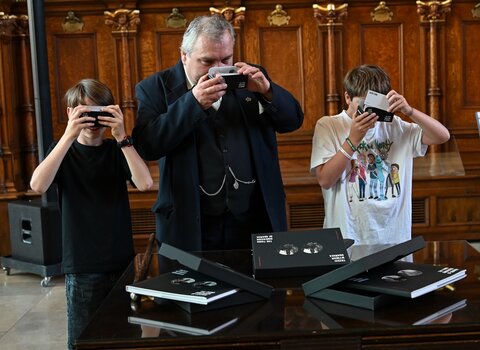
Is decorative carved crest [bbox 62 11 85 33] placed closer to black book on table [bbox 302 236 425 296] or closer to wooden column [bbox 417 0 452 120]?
wooden column [bbox 417 0 452 120]

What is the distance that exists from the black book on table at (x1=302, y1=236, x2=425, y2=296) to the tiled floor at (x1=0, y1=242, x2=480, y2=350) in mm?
2448

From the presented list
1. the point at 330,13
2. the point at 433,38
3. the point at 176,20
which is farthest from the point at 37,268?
the point at 433,38

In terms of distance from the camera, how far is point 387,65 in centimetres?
629

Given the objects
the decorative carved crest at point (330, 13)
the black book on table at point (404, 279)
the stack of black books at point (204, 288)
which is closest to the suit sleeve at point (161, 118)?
the stack of black books at point (204, 288)

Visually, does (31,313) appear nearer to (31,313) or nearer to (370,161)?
(31,313)

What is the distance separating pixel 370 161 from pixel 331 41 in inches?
147

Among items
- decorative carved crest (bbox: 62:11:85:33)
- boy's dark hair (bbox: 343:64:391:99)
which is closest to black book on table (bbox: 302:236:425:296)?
boy's dark hair (bbox: 343:64:391:99)

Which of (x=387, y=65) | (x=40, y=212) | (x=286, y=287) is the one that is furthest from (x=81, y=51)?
(x=286, y=287)

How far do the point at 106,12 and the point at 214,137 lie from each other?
4.14m

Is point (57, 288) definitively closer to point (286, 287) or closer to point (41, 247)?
point (41, 247)

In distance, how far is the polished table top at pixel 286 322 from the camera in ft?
4.46

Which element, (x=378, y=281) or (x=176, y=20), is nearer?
(x=378, y=281)

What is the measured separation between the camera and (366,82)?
2.66 metres

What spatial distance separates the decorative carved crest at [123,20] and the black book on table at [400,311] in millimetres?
4978
